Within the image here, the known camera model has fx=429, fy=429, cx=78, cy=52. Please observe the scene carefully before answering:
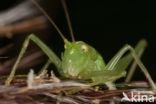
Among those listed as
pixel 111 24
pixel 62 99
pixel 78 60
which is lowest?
pixel 62 99

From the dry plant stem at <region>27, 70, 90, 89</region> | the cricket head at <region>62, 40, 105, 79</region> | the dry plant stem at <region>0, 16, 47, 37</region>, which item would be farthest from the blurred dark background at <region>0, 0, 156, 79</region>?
the dry plant stem at <region>27, 70, 90, 89</region>

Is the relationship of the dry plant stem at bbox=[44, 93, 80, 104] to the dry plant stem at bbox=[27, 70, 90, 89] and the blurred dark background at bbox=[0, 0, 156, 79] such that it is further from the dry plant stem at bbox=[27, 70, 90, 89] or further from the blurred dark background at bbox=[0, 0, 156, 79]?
the blurred dark background at bbox=[0, 0, 156, 79]

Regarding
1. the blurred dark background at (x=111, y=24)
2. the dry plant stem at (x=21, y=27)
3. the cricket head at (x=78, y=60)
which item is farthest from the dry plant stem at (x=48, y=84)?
the blurred dark background at (x=111, y=24)

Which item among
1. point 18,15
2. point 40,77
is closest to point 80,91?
point 40,77

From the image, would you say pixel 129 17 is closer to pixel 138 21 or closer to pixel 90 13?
pixel 138 21

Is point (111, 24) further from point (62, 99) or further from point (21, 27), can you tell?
point (62, 99)

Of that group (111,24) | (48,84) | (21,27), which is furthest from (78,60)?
(111,24)
